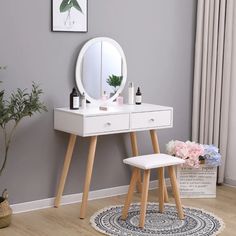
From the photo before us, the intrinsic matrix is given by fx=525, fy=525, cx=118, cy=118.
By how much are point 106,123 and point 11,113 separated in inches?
26.3

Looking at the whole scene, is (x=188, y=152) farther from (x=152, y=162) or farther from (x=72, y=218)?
(x=72, y=218)

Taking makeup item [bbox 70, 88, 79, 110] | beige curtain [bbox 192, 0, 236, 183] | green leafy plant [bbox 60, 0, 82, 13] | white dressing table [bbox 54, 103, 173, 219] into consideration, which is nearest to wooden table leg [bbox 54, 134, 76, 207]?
white dressing table [bbox 54, 103, 173, 219]

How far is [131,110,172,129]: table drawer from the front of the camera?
383cm

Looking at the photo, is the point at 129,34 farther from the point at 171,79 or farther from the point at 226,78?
the point at 226,78

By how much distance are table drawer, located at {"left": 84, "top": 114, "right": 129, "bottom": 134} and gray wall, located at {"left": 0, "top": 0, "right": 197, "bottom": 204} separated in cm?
41

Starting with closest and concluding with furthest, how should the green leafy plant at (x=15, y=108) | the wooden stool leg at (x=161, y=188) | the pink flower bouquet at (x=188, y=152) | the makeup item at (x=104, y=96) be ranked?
the green leafy plant at (x=15, y=108) < the wooden stool leg at (x=161, y=188) < the makeup item at (x=104, y=96) < the pink flower bouquet at (x=188, y=152)

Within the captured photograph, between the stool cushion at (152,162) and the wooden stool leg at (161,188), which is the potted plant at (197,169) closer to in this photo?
the wooden stool leg at (161,188)

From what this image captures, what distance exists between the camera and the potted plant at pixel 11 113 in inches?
134

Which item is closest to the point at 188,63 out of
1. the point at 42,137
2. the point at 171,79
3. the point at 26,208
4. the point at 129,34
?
the point at 171,79

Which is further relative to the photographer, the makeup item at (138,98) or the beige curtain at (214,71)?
the beige curtain at (214,71)

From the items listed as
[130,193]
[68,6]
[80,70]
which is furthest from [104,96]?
[130,193]

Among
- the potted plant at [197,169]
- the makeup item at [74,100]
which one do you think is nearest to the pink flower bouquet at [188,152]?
the potted plant at [197,169]

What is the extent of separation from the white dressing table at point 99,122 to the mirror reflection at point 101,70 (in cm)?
14

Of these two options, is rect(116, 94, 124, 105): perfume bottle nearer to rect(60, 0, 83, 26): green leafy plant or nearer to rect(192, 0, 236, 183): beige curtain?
rect(60, 0, 83, 26): green leafy plant
